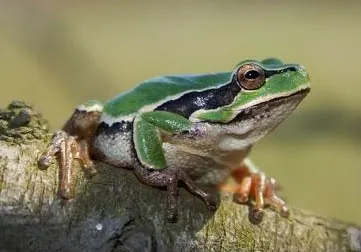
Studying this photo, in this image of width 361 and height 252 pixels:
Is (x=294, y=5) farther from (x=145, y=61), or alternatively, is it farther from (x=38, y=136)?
(x=38, y=136)

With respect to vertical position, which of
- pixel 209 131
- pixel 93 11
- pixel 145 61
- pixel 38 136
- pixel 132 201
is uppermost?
pixel 93 11

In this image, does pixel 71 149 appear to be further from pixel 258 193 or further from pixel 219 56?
pixel 219 56

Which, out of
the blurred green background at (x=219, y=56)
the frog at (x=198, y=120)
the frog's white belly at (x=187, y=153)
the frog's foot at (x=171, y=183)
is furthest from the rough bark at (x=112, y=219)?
the blurred green background at (x=219, y=56)

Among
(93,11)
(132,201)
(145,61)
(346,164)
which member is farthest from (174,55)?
(132,201)

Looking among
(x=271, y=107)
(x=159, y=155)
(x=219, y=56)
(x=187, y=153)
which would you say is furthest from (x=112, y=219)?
(x=219, y=56)

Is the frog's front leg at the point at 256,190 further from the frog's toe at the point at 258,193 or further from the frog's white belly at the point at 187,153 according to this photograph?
the frog's white belly at the point at 187,153

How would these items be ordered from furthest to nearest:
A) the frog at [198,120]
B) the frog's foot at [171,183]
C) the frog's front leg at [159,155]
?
the frog at [198,120] < the frog's front leg at [159,155] < the frog's foot at [171,183]

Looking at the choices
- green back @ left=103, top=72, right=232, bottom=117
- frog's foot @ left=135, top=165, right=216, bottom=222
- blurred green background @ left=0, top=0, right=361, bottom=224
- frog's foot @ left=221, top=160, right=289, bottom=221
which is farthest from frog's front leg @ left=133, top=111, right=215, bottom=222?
blurred green background @ left=0, top=0, right=361, bottom=224
